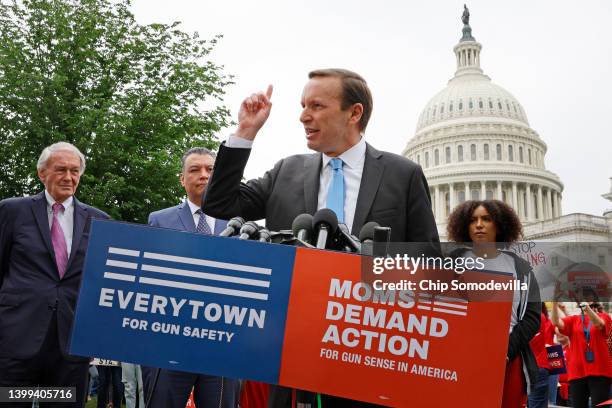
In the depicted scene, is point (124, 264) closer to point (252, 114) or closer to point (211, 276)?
point (211, 276)

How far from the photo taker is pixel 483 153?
9331cm

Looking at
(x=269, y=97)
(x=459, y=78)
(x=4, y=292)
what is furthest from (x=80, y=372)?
(x=459, y=78)

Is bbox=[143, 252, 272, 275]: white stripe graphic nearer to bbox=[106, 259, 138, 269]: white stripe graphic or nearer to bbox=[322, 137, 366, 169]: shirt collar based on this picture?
bbox=[106, 259, 138, 269]: white stripe graphic

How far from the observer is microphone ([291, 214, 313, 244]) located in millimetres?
2145

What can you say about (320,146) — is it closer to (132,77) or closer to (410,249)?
(410,249)

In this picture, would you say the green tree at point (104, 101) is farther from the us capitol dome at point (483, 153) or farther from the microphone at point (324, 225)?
the us capitol dome at point (483, 153)

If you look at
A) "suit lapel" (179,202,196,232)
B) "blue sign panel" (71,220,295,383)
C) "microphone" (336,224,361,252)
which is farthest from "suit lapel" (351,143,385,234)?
"suit lapel" (179,202,196,232)

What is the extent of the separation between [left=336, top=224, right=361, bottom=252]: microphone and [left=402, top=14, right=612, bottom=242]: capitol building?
85.6 meters

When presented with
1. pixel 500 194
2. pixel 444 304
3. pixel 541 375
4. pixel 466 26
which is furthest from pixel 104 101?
pixel 466 26

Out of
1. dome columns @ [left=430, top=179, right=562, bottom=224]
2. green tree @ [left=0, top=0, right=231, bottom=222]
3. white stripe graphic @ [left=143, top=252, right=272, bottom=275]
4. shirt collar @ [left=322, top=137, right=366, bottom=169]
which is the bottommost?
white stripe graphic @ [left=143, top=252, right=272, bottom=275]

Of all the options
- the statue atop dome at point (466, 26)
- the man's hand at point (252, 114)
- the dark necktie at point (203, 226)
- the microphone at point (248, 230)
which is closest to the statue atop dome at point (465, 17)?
the statue atop dome at point (466, 26)

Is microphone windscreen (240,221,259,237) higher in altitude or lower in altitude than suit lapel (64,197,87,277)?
lower

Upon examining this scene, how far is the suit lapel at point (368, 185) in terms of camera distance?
100 inches

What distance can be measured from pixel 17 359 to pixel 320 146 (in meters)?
2.54
